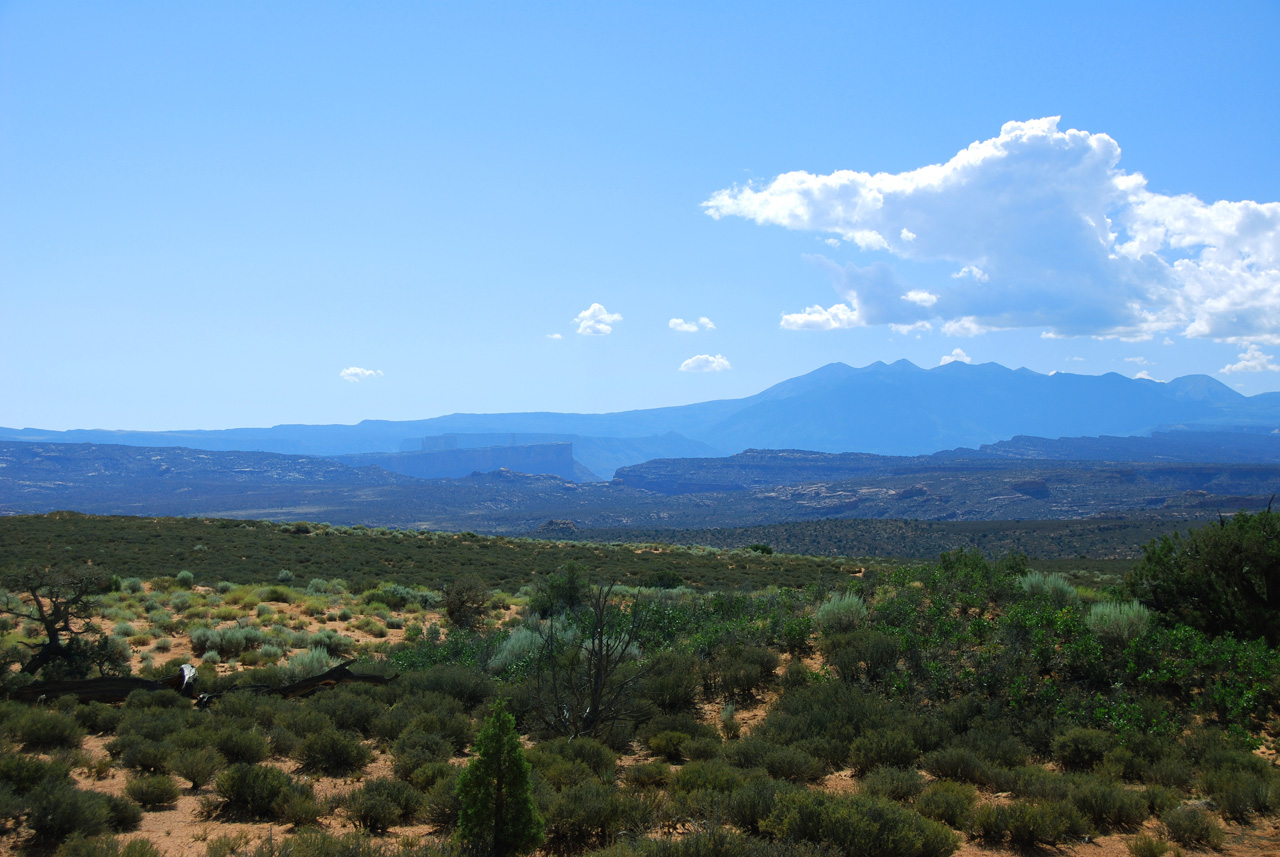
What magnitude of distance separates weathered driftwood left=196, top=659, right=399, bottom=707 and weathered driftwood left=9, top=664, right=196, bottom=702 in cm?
56

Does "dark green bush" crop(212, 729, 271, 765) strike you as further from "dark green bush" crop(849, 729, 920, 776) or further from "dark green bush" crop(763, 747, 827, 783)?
"dark green bush" crop(849, 729, 920, 776)

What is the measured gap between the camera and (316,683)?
952 centimetres

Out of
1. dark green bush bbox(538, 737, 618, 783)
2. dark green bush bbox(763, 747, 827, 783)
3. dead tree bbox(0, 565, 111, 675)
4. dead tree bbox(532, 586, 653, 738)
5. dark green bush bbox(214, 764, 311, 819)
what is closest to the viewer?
dark green bush bbox(214, 764, 311, 819)

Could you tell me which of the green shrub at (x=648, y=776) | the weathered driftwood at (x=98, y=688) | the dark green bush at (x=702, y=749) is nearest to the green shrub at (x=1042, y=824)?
the dark green bush at (x=702, y=749)

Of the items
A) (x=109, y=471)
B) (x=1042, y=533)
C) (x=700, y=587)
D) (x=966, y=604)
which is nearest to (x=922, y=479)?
(x=1042, y=533)

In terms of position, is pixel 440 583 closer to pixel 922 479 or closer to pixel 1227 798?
pixel 1227 798

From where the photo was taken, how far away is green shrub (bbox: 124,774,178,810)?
18.6 feet

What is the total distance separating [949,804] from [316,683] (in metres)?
8.43

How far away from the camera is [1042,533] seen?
5606cm

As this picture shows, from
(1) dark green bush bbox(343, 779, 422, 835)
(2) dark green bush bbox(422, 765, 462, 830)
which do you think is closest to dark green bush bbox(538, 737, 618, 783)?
(2) dark green bush bbox(422, 765, 462, 830)

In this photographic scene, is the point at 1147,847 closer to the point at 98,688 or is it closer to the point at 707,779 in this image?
the point at 707,779

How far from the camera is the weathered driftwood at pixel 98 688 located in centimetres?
788

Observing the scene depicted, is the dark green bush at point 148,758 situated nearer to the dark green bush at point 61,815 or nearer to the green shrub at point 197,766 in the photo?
the green shrub at point 197,766

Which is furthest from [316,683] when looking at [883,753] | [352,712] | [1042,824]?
[1042,824]
